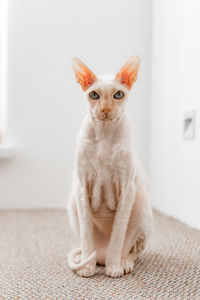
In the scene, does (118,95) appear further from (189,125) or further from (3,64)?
(3,64)

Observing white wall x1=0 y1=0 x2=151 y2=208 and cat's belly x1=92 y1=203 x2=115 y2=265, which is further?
white wall x1=0 y1=0 x2=151 y2=208

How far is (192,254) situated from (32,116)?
1.32 m

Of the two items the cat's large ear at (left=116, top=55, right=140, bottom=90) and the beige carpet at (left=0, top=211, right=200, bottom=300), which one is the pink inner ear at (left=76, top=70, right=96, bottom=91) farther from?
the beige carpet at (left=0, top=211, right=200, bottom=300)

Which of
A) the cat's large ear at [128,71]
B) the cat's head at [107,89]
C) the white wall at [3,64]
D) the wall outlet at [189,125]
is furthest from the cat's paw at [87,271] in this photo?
the white wall at [3,64]

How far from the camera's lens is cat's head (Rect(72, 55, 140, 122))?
923 millimetres

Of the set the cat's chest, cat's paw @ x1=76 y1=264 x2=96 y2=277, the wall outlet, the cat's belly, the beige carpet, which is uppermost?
the wall outlet

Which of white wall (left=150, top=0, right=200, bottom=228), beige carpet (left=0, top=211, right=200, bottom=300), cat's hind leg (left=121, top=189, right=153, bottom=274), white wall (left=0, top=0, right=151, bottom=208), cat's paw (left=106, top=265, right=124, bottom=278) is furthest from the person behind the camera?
white wall (left=0, top=0, right=151, bottom=208)

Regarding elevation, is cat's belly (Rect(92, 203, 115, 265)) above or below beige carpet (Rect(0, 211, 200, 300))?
above

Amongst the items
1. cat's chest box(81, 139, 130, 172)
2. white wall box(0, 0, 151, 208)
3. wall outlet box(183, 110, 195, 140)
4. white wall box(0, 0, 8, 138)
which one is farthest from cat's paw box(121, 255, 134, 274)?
white wall box(0, 0, 8, 138)

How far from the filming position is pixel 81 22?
7.04ft

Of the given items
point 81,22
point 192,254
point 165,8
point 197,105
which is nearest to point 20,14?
point 81,22

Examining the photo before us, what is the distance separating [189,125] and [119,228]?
84 centimetres

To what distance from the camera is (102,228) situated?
1.09 m

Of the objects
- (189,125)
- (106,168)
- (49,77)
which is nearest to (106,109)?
(106,168)
